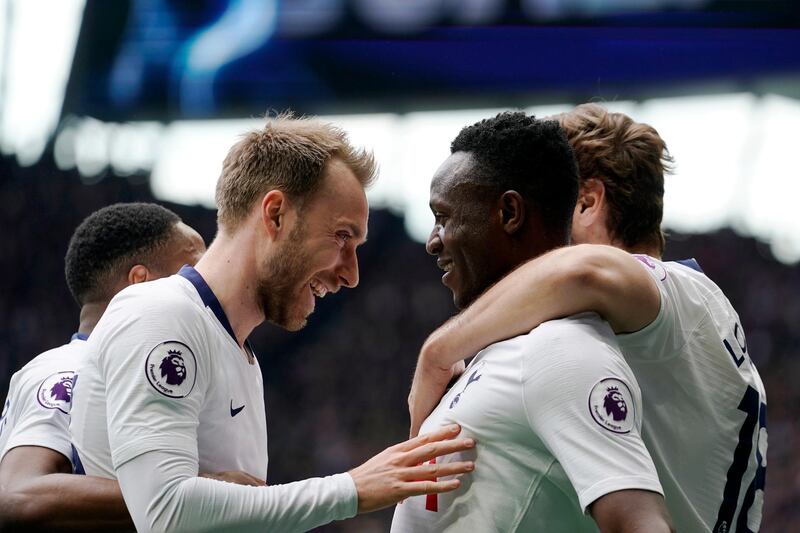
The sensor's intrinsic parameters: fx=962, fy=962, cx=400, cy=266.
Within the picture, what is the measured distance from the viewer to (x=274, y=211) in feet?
9.14

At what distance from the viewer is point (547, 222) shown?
94.3 inches

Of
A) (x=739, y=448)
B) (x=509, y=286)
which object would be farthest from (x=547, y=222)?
(x=739, y=448)

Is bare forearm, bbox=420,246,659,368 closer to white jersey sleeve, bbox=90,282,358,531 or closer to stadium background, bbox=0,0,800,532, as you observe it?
white jersey sleeve, bbox=90,282,358,531

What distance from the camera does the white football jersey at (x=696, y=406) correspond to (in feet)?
7.77

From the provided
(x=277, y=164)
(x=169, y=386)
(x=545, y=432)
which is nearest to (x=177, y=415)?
(x=169, y=386)

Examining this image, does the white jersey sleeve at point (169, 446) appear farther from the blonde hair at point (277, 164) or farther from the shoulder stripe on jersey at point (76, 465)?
the shoulder stripe on jersey at point (76, 465)

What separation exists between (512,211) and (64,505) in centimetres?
162

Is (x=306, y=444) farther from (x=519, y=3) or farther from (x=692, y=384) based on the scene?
(x=692, y=384)

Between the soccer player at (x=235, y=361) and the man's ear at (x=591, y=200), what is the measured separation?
652mm

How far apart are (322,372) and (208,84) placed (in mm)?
4075

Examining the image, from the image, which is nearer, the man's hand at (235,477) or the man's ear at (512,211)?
the man's ear at (512,211)

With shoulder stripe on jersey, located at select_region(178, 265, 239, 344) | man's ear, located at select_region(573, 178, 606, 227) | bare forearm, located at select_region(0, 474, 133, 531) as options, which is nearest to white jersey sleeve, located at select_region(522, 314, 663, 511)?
man's ear, located at select_region(573, 178, 606, 227)

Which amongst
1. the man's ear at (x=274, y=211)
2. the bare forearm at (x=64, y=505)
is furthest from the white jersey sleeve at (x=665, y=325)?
the bare forearm at (x=64, y=505)

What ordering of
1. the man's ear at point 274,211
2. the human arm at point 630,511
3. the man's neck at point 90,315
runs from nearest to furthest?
the human arm at point 630,511
the man's ear at point 274,211
the man's neck at point 90,315
